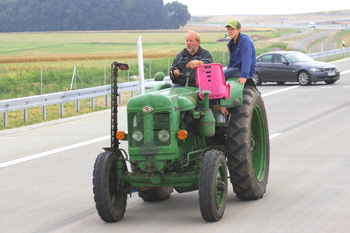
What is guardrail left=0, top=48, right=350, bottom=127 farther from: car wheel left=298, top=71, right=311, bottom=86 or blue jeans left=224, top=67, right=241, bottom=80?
blue jeans left=224, top=67, right=241, bottom=80

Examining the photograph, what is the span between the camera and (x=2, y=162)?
44.7ft

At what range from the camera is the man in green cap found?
9656mm

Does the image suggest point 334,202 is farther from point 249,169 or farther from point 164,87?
point 164,87

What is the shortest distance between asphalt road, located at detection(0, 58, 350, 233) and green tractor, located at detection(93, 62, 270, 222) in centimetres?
29

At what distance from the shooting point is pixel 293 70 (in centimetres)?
3092

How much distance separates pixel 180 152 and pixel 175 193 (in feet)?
5.87

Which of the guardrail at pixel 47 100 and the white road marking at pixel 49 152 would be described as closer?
the white road marking at pixel 49 152

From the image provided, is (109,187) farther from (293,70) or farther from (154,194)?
(293,70)

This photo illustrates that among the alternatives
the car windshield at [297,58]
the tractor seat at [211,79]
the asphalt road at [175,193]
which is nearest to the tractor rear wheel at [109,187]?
the asphalt road at [175,193]

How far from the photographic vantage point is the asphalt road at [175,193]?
8344 millimetres

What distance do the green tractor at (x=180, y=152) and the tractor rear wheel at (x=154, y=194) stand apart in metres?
0.03

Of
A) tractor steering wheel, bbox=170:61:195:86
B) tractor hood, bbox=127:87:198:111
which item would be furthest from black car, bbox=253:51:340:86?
tractor hood, bbox=127:87:198:111

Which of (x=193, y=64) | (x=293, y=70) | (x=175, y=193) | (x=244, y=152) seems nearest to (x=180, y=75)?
(x=193, y=64)

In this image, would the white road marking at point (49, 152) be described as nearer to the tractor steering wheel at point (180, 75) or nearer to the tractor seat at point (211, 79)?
the tractor steering wheel at point (180, 75)
